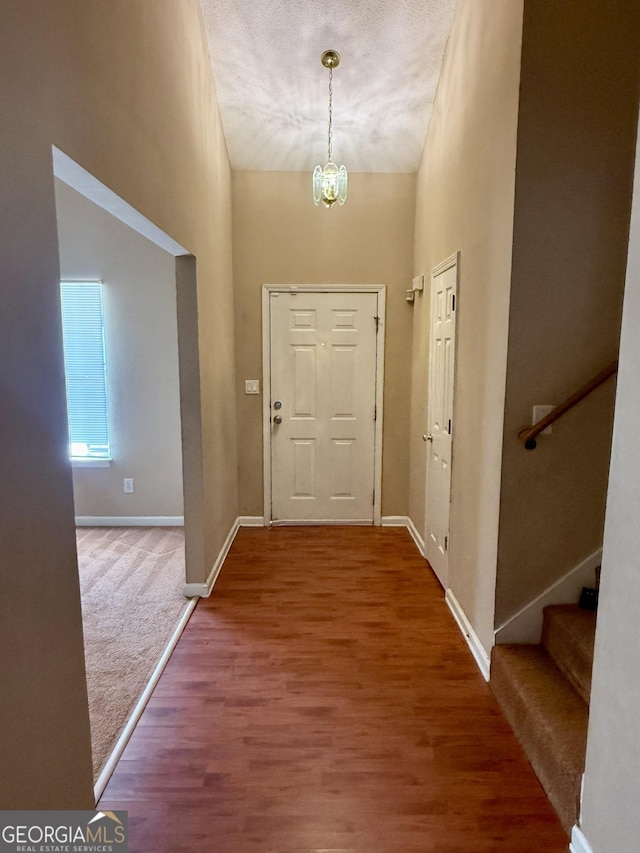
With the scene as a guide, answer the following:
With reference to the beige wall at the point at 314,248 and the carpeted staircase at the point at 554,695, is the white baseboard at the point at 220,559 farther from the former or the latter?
the carpeted staircase at the point at 554,695

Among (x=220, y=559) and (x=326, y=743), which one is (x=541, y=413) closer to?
(x=326, y=743)

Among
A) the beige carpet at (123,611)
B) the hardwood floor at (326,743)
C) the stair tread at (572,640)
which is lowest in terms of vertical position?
the hardwood floor at (326,743)

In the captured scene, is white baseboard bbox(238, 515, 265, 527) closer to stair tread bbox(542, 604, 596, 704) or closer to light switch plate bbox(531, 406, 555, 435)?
stair tread bbox(542, 604, 596, 704)

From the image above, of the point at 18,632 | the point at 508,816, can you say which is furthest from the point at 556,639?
the point at 18,632

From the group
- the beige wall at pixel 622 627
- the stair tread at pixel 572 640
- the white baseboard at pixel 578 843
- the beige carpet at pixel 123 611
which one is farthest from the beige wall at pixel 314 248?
A: the white baseboard at pixel 578 843

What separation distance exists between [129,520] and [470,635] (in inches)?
120

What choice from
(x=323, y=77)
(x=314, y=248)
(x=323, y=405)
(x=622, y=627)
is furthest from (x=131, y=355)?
(x=622, y=627)

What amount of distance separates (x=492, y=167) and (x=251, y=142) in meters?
2.18

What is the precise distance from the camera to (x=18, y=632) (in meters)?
1.18

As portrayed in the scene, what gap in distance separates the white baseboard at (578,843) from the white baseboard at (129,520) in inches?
138

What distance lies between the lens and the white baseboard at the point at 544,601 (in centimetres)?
226

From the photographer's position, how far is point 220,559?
358 cm

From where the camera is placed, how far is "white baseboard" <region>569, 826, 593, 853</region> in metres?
1.47

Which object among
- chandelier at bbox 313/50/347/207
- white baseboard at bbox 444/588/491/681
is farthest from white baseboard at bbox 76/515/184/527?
chandelier at bbox 313/50/347/207
